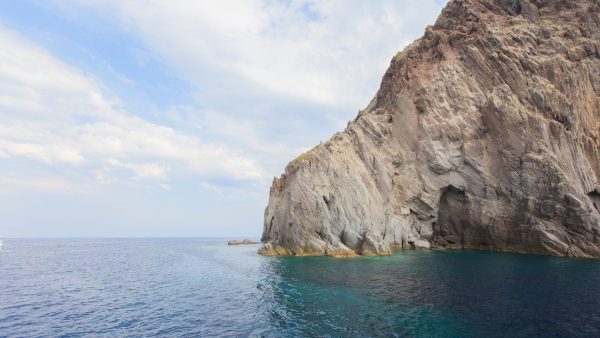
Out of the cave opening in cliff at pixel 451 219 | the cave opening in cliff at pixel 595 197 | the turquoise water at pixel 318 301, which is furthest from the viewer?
the cave opening in cliff at pixel 451 219

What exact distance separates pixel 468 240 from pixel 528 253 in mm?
12564

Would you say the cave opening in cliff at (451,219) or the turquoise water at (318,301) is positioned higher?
the cave opening in cliff at (451,219)

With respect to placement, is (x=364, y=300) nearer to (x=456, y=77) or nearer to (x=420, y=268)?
(x=420, y=268)

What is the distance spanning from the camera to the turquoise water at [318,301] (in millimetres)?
25016

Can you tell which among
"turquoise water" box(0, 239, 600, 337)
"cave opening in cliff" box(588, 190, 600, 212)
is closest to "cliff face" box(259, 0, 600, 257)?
"cave opening in cliff" box(588, 190, 600, 212)

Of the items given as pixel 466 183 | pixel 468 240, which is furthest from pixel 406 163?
pixel 468 240

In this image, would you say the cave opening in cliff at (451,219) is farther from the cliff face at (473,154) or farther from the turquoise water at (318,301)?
the turquoise water at (318,301)

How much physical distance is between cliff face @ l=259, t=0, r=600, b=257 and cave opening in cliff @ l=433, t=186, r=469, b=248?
0.77ft

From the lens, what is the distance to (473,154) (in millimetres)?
75875

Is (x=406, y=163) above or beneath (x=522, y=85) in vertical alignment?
beneath

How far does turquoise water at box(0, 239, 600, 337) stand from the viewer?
25.0m

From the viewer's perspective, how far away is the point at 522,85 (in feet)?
245

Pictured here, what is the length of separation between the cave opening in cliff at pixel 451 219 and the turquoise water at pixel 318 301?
81.4ft

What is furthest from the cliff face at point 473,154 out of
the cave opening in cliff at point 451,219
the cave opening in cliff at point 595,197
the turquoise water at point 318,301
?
the turquoise water at point 318,301
